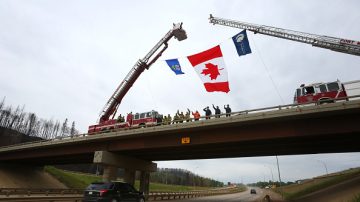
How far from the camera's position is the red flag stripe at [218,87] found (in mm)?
24047

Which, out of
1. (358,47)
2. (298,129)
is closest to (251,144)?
(298,129)

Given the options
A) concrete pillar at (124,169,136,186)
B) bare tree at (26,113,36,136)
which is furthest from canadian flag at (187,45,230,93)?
bare tree at (26,113,36,136)

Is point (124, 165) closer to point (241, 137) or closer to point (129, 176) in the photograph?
point (129, 176)

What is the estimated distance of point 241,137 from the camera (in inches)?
931

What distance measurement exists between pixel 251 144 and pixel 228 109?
13.7ft

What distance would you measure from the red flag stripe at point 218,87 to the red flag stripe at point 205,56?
2280 millimetres

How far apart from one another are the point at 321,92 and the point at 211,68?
10365 millimetres

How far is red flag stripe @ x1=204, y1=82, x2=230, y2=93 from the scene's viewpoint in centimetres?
2405

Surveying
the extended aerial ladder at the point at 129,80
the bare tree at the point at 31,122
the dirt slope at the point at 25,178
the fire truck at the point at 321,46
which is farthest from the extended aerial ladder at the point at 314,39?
the bare tree at the point at 31,122

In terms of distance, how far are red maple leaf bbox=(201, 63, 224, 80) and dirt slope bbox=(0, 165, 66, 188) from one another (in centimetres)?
3929

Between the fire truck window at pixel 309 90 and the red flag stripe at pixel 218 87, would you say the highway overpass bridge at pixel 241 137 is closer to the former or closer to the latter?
the red flag stripe at pixel 218 87

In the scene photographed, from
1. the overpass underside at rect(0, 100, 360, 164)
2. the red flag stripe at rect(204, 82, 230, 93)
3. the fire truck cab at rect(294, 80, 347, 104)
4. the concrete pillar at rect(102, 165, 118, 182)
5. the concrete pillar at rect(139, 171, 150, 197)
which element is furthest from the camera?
the concrete pillar at rect(139, 171, 150, 197)

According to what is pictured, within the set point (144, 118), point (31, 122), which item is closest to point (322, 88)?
point (144, 118)

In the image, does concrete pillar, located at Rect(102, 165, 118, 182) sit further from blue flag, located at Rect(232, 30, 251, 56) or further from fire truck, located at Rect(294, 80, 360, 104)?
fire truck, located at Rect(294, 80, 360, 104)
